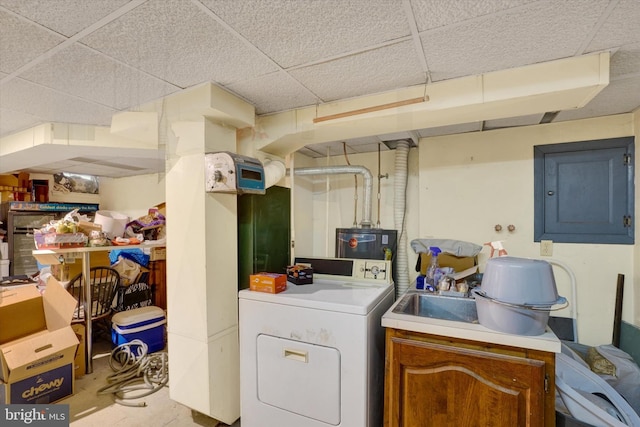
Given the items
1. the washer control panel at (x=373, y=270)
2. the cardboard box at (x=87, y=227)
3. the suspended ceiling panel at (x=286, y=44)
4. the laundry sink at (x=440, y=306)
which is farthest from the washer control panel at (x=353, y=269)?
the cardboard box at (x=87, y=227)

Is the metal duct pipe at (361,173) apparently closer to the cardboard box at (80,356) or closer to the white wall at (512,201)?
the white wall at (512,201)

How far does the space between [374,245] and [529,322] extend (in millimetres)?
1620

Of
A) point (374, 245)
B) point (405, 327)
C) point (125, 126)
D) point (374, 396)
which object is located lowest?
point (374, 396)

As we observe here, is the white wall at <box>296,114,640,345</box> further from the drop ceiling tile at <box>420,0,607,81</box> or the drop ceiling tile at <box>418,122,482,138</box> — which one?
the drop ceiling tile at <box>420,0,607,81</box>

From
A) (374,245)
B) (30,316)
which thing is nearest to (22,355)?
(30,316)

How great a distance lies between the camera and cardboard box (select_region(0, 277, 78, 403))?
1.95m

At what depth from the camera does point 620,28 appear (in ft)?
4.06

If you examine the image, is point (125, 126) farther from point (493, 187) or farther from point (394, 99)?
point (493, 187)

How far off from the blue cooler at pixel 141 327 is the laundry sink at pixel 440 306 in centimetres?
246

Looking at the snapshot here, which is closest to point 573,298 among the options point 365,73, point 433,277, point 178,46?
point 433,277

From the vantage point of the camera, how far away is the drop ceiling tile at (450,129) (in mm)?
2541

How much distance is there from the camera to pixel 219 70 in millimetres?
1573

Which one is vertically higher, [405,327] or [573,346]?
[405,327]

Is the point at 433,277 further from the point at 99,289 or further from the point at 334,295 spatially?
the point at 99,289
